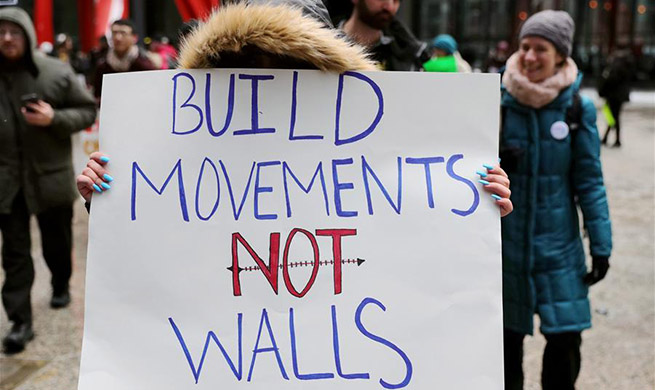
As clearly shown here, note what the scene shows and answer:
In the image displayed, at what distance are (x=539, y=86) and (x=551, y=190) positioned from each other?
1.38 feet

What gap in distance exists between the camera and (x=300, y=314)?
1.64 metres

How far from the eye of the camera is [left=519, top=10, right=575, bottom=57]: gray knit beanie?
281cm

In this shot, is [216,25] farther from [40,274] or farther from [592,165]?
[40,274]

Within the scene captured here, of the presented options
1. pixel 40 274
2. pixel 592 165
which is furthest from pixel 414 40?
pixel 40 274

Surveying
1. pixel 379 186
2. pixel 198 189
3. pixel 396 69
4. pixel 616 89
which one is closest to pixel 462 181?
pixel 379 186

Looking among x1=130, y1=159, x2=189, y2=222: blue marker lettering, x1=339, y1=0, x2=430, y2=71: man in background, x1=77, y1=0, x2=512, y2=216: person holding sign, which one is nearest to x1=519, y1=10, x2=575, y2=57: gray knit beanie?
x1=339, y1=0, x2=430, y2=71: man in background

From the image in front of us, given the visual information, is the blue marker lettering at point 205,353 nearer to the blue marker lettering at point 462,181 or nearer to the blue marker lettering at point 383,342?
the blue marker lettering at point 383,342

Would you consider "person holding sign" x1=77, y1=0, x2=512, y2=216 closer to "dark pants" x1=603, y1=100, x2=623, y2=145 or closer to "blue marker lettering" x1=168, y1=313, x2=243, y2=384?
"blue marker lettering" x1=168, y1=313, x2=243, y2=384

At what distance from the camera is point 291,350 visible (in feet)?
5.36

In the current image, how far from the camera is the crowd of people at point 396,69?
1.66m

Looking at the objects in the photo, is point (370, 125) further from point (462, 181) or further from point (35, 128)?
point (35, 128)

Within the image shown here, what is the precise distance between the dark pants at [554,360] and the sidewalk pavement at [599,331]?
0.59 meters

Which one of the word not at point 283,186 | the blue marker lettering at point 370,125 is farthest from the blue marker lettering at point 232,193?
the blue marker lettering at point 370,125

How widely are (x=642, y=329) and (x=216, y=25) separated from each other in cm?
361
